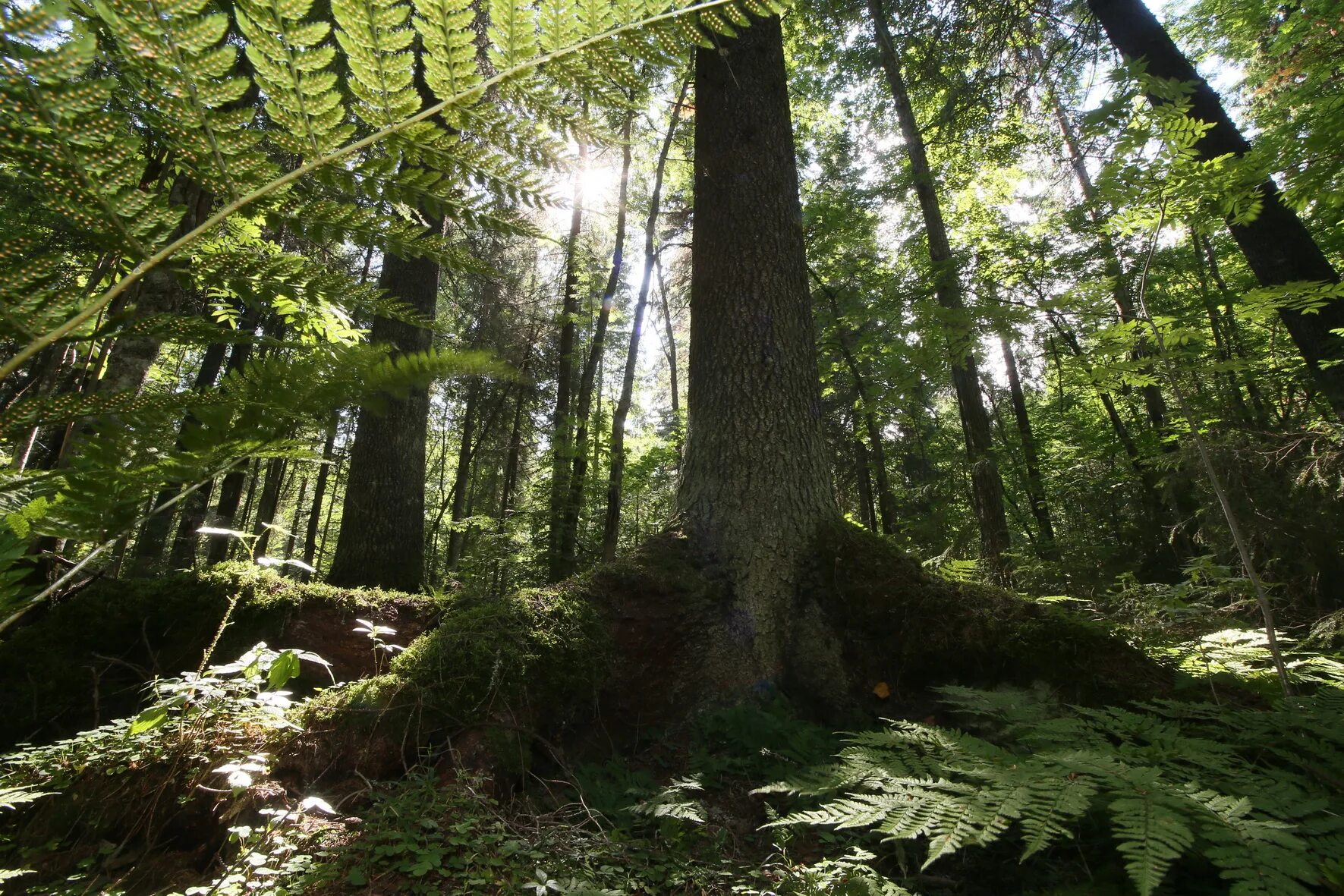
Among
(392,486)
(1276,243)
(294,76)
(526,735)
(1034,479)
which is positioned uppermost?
(1034,479)

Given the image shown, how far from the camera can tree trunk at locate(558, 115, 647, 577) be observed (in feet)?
32.2

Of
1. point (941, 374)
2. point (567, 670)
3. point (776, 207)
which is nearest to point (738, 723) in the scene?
point (567, 670)

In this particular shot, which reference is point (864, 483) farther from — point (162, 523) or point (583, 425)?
point (162, 523)

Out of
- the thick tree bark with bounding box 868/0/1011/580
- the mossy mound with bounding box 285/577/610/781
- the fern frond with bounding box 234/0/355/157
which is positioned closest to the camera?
the fern frond with bounding box 234/0/355/157

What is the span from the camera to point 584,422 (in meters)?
10.9

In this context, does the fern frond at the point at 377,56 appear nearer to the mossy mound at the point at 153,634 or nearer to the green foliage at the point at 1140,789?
the green foliage at the point at 1140,789

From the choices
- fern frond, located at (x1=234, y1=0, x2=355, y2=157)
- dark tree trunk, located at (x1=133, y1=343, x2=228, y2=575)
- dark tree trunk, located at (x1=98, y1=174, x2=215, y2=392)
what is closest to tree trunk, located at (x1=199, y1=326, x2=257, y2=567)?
dark tree trunk, located at (x1=133, y1=343, x2=228, y2=575)

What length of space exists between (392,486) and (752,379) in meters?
4.42

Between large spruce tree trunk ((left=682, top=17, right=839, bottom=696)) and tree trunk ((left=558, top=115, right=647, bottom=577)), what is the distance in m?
4.43

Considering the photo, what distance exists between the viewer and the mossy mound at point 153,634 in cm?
303

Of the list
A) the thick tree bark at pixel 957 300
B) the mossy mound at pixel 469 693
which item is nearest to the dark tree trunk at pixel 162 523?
the mossy mound at pixel 469 693

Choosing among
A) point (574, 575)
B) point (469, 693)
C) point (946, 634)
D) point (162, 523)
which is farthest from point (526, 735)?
point (162, 523)

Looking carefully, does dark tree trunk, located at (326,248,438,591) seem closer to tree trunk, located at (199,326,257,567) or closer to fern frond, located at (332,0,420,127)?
tree trunk, located at (199,326,257,567)

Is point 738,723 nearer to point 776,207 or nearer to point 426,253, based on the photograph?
point 426,253
